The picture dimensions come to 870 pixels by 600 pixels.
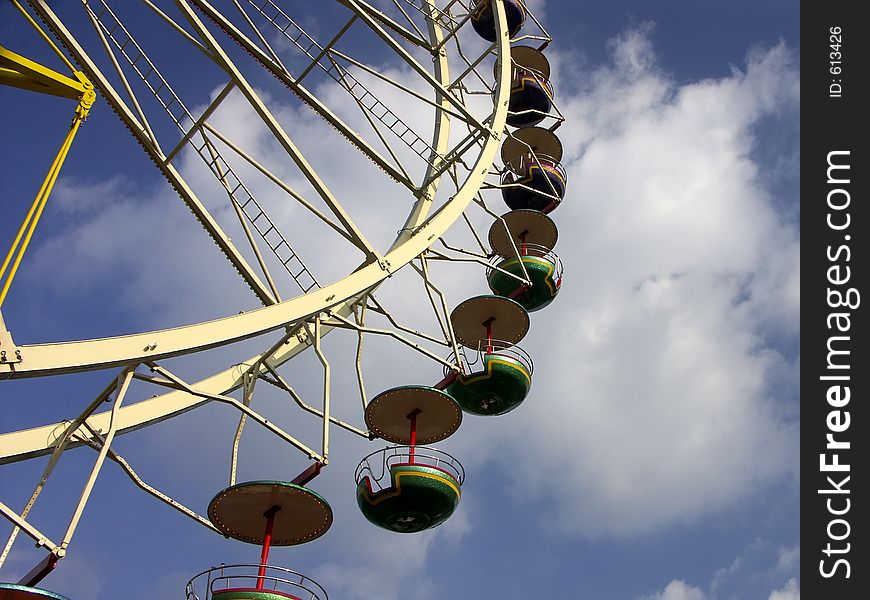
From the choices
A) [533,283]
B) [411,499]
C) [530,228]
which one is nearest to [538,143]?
[530,228]

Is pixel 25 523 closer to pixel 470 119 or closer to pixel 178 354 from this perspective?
pixel 178 354

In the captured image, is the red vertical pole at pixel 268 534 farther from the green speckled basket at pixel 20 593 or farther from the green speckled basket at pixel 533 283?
the green speckled basket at pixel 533 283

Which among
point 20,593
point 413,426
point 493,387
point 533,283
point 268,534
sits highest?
point 533,283

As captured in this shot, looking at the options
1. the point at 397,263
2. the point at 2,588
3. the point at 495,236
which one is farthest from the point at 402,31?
the point at 2,588

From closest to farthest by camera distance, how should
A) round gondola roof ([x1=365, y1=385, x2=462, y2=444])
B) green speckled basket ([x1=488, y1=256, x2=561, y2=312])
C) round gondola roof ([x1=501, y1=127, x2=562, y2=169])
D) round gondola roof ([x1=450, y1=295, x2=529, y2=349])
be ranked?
1. round gondola roof ([x1=365, y1=385, x2=462, y2=444])
2. round gondola roof ([x1=450, y1=295, x2=529, y2=349])
3. green speckled basket ([x1=488, y1=256, x2=561, y2=312])
4. round gondola roof ([x1=501, y1=127, x2=562, y2=169])

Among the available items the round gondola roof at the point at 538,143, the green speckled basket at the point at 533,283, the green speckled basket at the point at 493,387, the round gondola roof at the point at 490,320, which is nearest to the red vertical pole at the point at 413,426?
the green speckled basket at the point at 493,387

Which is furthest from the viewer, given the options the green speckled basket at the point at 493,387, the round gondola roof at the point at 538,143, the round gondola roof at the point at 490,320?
the round gondola roof at the point at 538,143

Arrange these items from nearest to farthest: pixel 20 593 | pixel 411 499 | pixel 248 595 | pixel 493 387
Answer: pixel 20 593
pixel 248 595
pixel 411 499
pixel 493 387

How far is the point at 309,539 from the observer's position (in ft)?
41.5

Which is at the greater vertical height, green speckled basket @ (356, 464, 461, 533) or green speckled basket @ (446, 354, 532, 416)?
green speckled basket @ (446, 354, 532, 416)

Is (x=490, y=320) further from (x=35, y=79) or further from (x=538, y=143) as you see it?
(x=35, y=79)

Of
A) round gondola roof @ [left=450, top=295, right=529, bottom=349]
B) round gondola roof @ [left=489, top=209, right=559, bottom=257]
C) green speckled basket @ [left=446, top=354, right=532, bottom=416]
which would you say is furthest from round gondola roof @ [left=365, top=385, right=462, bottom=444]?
round gondola roof @ [left=489, top=209, right=559, bottom=257]

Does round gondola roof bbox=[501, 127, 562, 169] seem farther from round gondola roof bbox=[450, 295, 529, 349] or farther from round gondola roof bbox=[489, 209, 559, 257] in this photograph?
round gondola roof bbox=[450, 295, 529, 349]
